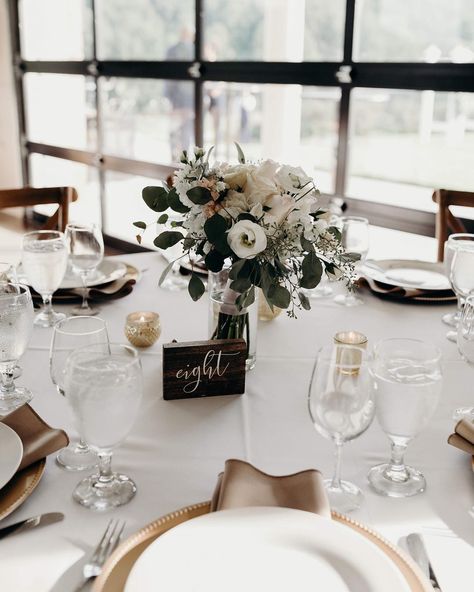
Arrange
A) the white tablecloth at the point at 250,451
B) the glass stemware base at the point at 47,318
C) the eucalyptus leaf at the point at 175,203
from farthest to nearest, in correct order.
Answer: the glass stemware base at the point at 47,318 → the eucalyptus leaf at the point at 175,203 → the white tablecloth at the point at 250,451

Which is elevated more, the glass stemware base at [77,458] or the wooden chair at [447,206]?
the wooden chair at [447,206]

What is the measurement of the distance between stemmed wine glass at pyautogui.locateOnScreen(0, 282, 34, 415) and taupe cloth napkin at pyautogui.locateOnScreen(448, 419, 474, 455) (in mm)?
688

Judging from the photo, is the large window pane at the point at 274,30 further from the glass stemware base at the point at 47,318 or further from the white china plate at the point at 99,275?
the glass stemware base at the point at 47,318

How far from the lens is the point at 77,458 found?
3.40ft

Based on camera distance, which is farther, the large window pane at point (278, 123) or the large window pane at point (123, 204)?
the large window pane at point (123, 204)

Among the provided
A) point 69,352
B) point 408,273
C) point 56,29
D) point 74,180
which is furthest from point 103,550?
point 56,29

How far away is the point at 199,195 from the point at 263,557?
599 millimetres

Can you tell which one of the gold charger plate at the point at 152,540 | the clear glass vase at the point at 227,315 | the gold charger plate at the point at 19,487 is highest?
the clear glass vase at the point at 227,315

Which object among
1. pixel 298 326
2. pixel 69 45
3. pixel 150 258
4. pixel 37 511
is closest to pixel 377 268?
pixel 298 326

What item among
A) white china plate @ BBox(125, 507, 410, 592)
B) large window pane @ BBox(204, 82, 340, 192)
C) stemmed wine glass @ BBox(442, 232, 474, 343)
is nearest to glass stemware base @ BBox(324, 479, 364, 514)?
white china plate @ BBox(125, 507, 410, 592)

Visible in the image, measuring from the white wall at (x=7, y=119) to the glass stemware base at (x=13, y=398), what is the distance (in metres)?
4.67

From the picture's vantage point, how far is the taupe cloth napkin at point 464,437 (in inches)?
41.3

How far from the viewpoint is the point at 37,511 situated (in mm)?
917

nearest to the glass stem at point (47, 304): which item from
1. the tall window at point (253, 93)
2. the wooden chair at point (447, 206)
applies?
the wooden chair at point (447, 206)
